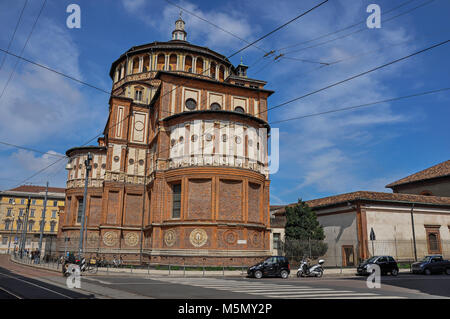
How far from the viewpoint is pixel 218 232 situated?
28.2m

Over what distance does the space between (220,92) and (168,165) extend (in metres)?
10.9

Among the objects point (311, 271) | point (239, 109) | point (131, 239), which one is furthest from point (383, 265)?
point (131, 239)

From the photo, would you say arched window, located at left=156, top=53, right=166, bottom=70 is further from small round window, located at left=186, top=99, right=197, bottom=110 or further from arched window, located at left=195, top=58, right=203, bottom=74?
small round window, located at left=186, top=99, right=197, bottom=110

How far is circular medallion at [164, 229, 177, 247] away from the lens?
29062 mm

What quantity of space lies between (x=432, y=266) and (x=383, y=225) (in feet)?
24.6

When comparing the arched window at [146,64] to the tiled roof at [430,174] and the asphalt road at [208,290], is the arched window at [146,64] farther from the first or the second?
the tiled roof at [430,174]

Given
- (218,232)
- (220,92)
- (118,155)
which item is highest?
(220,92)

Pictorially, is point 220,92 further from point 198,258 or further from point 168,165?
point 198,258

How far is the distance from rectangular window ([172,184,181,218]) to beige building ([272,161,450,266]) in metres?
15.7

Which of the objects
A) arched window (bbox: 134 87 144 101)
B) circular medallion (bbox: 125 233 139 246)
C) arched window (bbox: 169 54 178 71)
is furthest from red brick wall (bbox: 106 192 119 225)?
arched window (bbox: 169 54 178 71)
